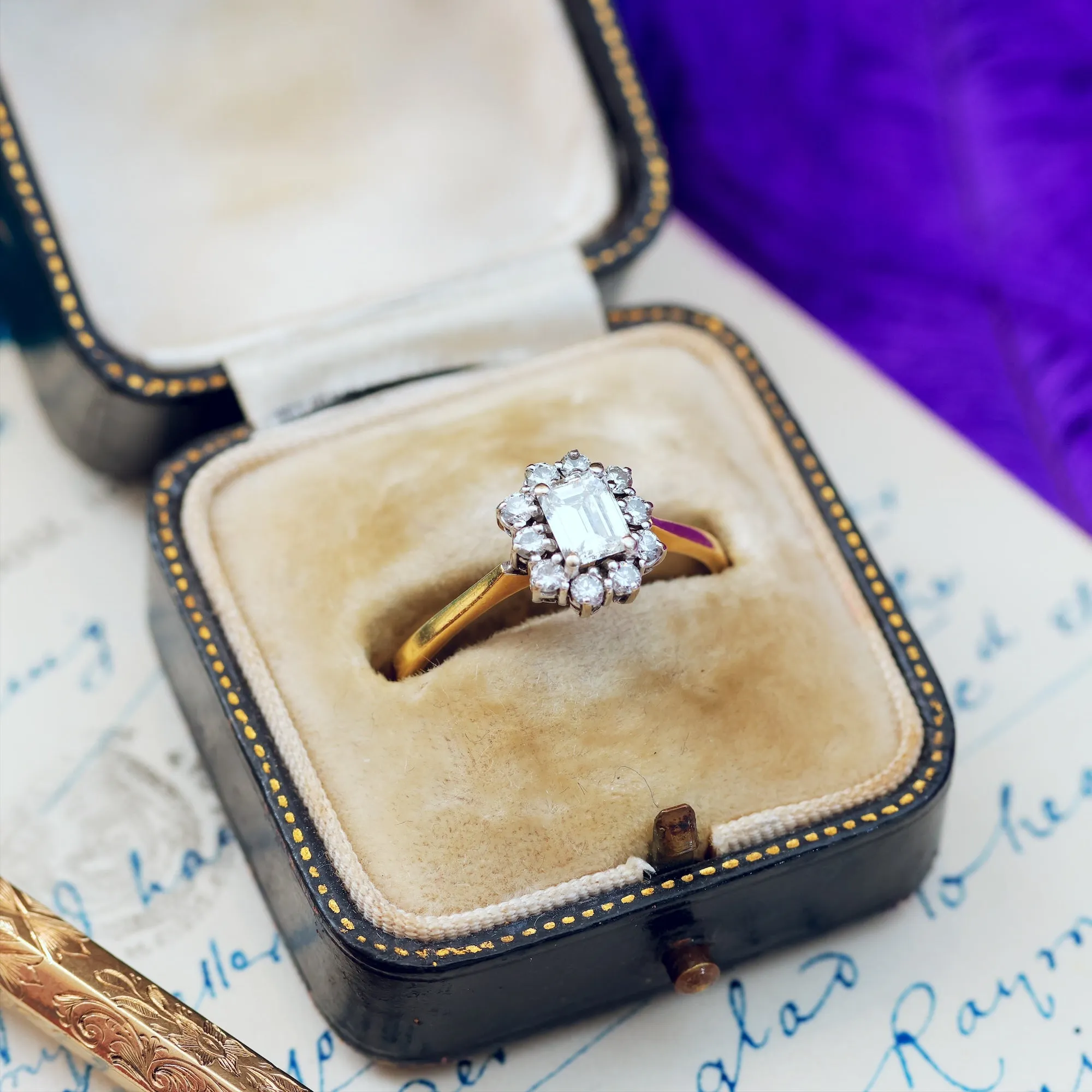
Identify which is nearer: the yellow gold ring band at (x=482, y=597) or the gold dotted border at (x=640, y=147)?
the yellow gold ring band at (x=482, y=597)

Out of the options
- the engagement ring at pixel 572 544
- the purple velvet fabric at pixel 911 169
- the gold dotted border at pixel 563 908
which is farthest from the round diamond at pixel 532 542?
the purple velvet fabric at pixel 911 169

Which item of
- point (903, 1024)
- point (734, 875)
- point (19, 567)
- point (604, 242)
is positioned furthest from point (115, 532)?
point (903, 1024)

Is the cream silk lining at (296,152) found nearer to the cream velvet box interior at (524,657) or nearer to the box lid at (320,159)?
the box lid at (320,159)

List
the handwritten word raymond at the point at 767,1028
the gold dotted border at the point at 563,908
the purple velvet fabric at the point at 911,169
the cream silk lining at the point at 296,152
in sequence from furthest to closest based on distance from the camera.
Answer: the purple velvet fabric at the point at 911,169 → the cream silk lining at the point at 296,152 → the handwritten word raymond at the point at 767,1028 → the gold dotted border at the point at 563,908

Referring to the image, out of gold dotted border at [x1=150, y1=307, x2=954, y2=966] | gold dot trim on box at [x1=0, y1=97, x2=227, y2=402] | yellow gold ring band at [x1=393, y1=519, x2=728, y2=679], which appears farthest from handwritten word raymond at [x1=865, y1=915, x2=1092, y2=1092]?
gold dot trim on box at [x1=0, y1=97, x2=227, y2=402]

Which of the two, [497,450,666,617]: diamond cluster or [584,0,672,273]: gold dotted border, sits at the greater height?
[584,0,672,273]: gold dotted border

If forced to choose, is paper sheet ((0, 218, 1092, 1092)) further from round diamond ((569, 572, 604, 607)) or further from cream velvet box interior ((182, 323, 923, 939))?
round diamond ((569, 572, 604, 607))

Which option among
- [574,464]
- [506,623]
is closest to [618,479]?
[574,464]
